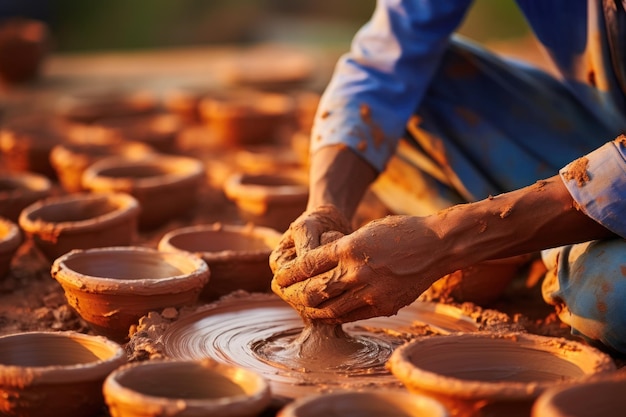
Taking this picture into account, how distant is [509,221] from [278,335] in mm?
824

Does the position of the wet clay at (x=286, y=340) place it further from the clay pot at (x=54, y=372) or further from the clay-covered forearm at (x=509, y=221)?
the clay-covered forearm at (x=509, y=221)

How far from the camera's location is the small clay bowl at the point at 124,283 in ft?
9.32

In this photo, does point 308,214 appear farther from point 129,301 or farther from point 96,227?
point 96,227

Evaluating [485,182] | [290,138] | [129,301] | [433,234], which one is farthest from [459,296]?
[290,138]

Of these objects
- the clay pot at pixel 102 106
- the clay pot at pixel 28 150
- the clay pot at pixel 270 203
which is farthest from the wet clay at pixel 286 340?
the clay pot at pixel 102 106

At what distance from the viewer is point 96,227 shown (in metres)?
3.45

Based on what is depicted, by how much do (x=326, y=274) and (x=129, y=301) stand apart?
0.68 metres

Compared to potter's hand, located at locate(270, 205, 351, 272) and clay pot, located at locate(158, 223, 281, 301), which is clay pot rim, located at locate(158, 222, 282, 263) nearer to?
clay pot, located at locate(158, 223, 281, 301)

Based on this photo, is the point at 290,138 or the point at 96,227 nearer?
the point at 96,227

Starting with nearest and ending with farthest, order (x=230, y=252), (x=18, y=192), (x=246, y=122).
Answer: (x=230, y=252)
(x=18, y=192)
(x=246, y=122)

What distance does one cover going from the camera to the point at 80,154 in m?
4.88

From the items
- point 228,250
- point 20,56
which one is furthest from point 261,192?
point 20,56

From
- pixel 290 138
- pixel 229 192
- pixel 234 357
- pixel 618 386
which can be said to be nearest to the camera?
pixel 618 386

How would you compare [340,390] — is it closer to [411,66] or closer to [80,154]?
[411,66]
